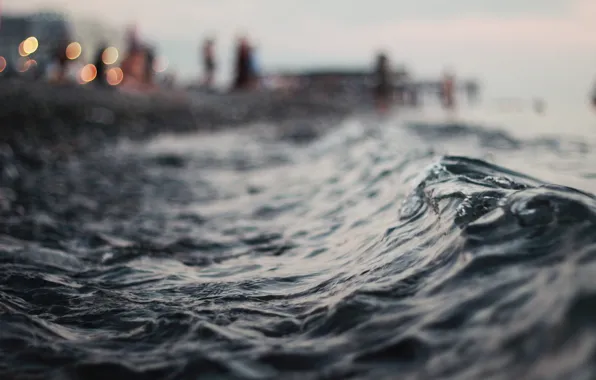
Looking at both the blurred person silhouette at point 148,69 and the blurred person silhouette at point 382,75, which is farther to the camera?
the blurred person silhouette at point 148,69

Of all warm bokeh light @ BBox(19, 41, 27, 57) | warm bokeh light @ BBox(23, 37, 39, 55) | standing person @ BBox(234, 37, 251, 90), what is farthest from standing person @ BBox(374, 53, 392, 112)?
warm bokeh light @ BBox(19, 41, 27, 57)

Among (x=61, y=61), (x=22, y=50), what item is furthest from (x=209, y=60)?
(x=22, y=50)

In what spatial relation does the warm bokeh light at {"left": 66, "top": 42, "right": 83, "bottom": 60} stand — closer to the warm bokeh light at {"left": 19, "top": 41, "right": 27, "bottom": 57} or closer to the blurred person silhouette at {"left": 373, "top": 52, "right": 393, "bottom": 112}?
the warm bokeh light at {"left": 19, "top": 41, "right": 27, "bottom": 57}

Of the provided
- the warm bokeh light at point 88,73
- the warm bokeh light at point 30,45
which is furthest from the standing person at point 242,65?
the warm bokeh light at point 30,45

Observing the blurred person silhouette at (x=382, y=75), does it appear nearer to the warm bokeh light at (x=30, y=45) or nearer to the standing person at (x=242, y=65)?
the standing person at (x=242, y=65)

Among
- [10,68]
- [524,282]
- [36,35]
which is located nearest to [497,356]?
[524,282]

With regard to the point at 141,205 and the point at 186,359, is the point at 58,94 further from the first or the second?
the point at 186,359

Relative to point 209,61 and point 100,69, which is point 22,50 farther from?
point 209,61

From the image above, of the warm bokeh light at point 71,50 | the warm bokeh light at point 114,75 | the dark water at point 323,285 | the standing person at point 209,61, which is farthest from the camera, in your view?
the warm bokeh light at point 114,75
